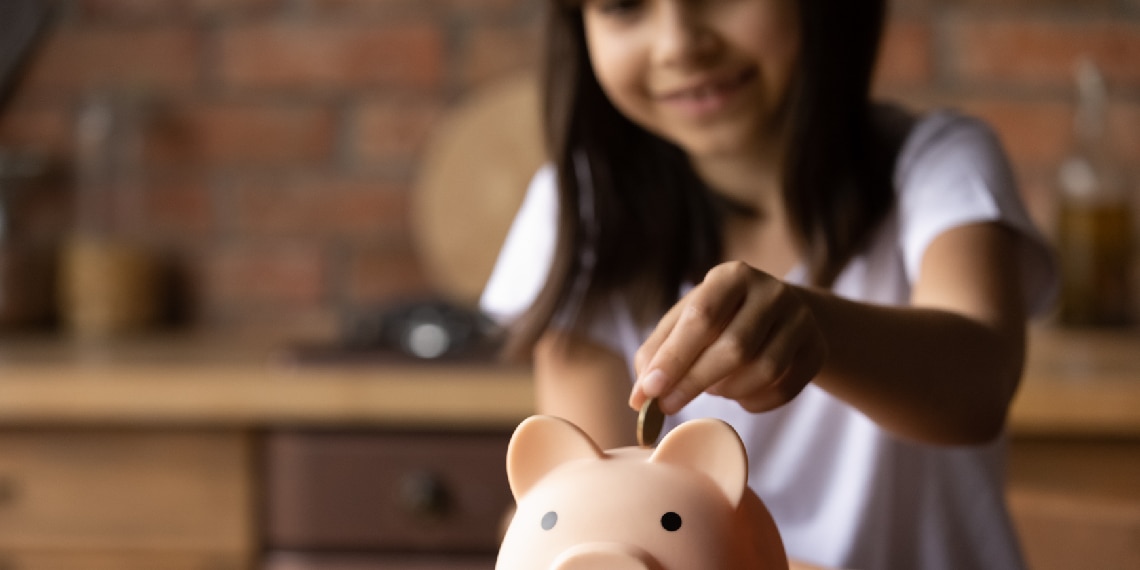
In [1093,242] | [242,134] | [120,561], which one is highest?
[242,134]

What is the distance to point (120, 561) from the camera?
1417 mm

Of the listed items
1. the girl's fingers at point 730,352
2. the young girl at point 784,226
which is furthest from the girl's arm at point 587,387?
the girl's fingers at point 730,352

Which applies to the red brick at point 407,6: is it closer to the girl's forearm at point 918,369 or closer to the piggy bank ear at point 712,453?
the girl's forearm at point 918,369

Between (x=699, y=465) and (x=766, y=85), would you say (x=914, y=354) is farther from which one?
(x=766, y=85)

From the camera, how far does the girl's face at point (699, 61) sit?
2.80 feet

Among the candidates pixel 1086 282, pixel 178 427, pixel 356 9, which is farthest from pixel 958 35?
pixel 178 427

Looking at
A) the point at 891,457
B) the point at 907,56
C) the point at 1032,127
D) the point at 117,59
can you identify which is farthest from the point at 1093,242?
the point at 117,59

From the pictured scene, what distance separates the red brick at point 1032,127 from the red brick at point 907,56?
75mm

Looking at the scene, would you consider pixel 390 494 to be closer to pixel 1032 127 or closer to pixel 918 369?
pixel 918 369

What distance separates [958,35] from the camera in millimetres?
1710

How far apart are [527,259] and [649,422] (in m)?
0.58

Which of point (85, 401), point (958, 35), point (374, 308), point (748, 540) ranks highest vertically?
point (748, 540)

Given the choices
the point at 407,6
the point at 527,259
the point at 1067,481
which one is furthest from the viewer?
the point at 407,6

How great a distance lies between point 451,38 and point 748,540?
1.34 metres
